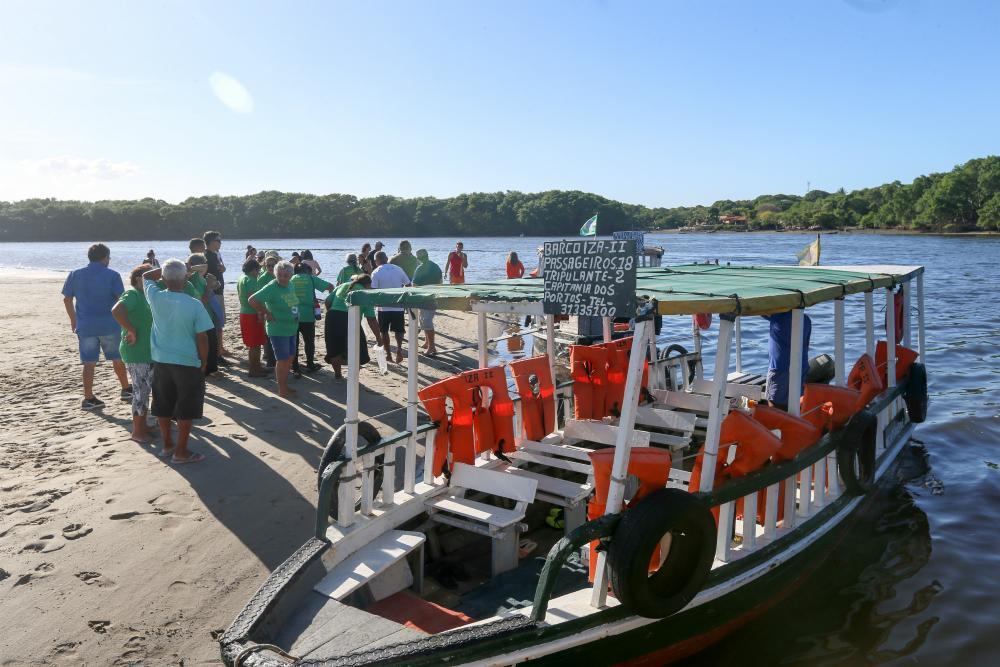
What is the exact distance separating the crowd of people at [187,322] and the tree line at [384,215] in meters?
A: 106

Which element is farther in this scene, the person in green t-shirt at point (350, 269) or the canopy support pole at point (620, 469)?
the person in green t-shirt at point (350, 269)

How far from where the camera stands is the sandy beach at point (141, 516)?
16.0 ft

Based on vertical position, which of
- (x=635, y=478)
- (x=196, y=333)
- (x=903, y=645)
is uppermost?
(x=196, y=333)

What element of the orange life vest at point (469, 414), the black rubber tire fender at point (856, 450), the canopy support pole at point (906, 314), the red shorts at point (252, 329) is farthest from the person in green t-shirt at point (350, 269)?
the black rubber tire fender at point (856, 450)

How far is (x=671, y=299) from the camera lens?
13.4 ft

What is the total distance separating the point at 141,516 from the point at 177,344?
1.68 metres

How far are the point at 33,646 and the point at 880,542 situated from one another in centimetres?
763

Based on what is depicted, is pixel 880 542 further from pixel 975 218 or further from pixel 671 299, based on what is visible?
pixel 975 218

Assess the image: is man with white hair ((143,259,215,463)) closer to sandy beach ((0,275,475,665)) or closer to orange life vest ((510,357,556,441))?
sandy beach ((0,275,475,665))

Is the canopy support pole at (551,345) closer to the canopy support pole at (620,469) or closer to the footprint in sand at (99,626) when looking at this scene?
the canopy support pole at (620,469)

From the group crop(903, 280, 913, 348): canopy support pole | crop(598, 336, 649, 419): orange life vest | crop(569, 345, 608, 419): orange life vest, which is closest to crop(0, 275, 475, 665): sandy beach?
crop(569, 345, 608, 419): orange life vest

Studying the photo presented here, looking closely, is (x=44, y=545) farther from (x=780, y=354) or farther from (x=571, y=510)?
(x=780, y=354)

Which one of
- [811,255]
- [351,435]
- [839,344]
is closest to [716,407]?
[351,435]

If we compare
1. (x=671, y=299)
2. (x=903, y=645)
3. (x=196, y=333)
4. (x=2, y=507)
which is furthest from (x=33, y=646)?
(x=903, y=645)
